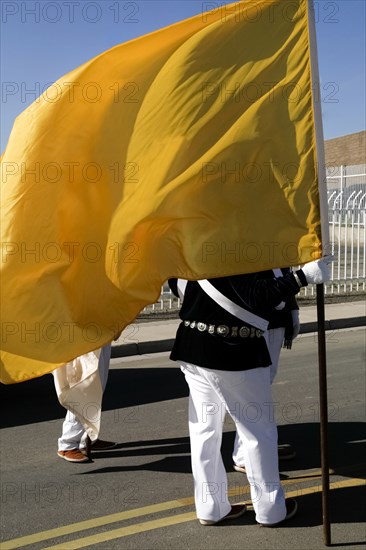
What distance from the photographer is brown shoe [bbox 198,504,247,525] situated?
442 cm

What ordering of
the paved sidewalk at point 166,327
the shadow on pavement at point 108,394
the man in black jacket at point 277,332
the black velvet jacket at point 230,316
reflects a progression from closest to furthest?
the black velvet jacket at point 230,316 < the man in black jacket at point 277,332 < the shadow on pavement at point 108,394 < the paved sidewalk at point 166,327

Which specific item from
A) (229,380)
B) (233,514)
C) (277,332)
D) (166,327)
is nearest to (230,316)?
(229,380)

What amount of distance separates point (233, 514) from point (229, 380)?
87cm

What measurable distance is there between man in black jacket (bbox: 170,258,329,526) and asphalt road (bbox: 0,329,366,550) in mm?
228

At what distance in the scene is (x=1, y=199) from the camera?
3.85 m

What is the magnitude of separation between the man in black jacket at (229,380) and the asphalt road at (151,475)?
9.0 inches

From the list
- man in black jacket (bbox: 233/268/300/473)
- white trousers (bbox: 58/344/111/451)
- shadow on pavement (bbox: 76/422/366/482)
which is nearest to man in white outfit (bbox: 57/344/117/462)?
white trousers (bbox: 58/344/111/451)

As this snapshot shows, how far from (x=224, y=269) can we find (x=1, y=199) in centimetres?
117

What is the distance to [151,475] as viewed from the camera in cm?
535

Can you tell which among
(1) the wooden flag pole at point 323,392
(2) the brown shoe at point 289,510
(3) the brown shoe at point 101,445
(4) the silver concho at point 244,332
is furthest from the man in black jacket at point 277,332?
(3) the brown shoe at point 101,445

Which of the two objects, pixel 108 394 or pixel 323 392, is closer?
pixel 323 392

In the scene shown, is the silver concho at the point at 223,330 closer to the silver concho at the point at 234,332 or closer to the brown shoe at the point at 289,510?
the silver concho at the point at 234,332

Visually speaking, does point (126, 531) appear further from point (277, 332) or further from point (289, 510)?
point (277, 332)

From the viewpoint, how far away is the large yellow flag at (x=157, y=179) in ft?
12.5
